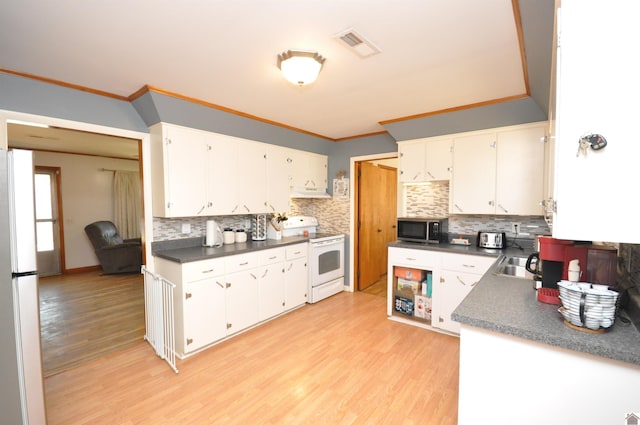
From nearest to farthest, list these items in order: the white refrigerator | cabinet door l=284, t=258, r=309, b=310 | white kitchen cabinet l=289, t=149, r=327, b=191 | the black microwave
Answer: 1. the white refrigerator
2. the black microwave
3. cabinet door l=284, t=258, r=309, b=310
4. white kitchen cabinet l=289, t=149, r=327, b=191

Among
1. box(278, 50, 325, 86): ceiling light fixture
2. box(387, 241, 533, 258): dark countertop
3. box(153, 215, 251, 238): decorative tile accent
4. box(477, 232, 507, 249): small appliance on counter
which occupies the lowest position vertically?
box(387, 241, 533, 258): dark countertop

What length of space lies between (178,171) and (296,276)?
1858mm

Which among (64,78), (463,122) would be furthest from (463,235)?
(64,78)

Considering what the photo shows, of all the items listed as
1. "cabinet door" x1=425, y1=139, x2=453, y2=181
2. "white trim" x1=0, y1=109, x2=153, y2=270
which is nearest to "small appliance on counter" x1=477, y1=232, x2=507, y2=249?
"cabinet door" x1=425, y1=139, x2=453, y2=181

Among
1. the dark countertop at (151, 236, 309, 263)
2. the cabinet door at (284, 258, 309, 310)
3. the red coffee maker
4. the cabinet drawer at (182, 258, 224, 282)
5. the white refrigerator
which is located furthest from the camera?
the cabinet door at (284, 258, 309, 310)

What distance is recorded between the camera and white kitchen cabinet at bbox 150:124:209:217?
2719 millimetres

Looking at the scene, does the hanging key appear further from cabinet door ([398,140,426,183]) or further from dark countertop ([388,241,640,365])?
cabinet door ([398,140,426,183])

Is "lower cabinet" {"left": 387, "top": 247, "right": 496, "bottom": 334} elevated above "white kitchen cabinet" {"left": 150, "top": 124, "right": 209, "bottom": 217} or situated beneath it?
situated beneath

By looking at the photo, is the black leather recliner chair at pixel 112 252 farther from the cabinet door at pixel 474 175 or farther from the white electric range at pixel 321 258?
the cabinet door at pixel 474 175

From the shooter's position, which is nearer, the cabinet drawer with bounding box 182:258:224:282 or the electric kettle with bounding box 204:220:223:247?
Result: the cabinet drawer with bounding box 182:258:224:282

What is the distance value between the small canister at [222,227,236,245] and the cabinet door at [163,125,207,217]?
1.59 ft

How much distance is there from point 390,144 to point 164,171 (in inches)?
112

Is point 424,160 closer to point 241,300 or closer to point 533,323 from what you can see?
point 533,323

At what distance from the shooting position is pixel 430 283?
10.4ft
